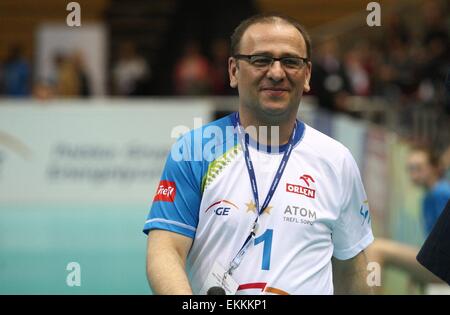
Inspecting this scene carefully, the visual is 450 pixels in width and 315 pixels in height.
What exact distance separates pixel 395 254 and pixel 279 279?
Result: 4.57 m

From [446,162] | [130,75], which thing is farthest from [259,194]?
[130,75]

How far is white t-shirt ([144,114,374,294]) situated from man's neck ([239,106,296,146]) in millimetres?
47

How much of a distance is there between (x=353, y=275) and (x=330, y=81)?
1156 centimetres

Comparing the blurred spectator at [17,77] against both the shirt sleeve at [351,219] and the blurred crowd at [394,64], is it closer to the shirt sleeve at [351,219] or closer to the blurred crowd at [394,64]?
the blurred crowd at [394,64]

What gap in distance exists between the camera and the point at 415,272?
27.1ft

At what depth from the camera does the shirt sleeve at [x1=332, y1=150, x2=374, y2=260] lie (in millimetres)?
4227

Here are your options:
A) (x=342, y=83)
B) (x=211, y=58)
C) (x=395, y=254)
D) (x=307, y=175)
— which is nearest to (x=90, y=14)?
(x=211, y=58)

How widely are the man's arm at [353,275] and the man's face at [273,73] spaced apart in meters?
0.75

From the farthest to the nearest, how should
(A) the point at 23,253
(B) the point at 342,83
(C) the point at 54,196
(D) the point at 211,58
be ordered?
(D) the point at 211,58 → (B) the point at 342,83 → (C) the point at 54,196 → (A) the point at 23,253

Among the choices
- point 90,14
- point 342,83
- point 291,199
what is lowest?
point 291,199

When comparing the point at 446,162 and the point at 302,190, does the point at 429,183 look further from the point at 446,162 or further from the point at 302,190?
the point at 302,190

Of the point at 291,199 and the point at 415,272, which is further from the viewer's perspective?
the point at 415,272

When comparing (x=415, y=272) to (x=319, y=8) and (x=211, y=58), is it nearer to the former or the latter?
(x=211, y=58)

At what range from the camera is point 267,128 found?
4160 mm
